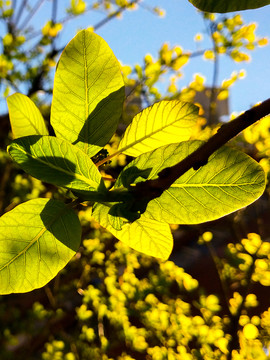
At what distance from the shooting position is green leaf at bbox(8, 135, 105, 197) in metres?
0.30

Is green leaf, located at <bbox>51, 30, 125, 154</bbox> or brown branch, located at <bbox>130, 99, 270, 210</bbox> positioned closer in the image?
brown branch, located at <bbox>130, 99, 270, 210</bbox>

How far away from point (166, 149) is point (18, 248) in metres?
0.19

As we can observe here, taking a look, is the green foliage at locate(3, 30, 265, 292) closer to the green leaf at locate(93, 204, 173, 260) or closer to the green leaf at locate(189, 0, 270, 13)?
the green leaf at locate(93, 204, 173, 260)

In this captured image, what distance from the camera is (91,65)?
0.37 meters

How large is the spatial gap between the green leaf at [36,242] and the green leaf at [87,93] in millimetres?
84

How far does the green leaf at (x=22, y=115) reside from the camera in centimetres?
38

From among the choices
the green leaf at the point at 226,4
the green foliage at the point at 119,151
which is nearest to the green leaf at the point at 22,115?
the green foliage at the point at 119,151

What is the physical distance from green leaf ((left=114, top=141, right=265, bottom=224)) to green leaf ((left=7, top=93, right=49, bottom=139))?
0.44ft

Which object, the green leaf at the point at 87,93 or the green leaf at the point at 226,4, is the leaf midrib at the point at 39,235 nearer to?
the green leaf at the point at 87,93

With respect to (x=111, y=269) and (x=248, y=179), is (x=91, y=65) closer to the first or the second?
(x=248, y=179)

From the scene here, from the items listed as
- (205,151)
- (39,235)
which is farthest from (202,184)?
(39,235)

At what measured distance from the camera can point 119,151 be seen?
404 millimetres

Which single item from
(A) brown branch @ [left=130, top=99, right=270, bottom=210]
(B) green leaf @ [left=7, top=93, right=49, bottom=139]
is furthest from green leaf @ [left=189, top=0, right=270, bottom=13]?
(B) green leaf @ [left=7, top=93, right=49, bottom=139]

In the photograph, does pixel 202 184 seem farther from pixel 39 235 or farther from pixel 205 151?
pixel 39 235
